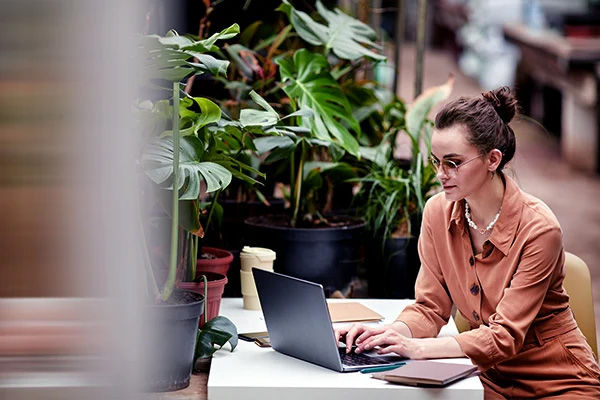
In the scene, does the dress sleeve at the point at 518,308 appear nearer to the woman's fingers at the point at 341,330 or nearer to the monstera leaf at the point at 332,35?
the woman's fingers at the point at 341,330

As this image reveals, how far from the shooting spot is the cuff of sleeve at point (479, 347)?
1.94m

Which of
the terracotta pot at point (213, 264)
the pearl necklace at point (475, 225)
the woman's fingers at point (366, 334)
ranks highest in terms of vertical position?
the pearl necklace at point (475, 225)

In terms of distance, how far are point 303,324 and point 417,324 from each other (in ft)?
1.27

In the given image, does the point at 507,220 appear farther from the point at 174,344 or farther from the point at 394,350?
the point at 174,344

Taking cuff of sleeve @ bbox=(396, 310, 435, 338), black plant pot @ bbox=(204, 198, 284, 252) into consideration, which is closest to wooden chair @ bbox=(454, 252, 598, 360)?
cuff of sleeve @ bbox=(396, 310, 435, 338)

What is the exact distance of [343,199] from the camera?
377 cm

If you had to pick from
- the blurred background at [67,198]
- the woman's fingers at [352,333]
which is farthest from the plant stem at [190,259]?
the blurred background at [67,198]

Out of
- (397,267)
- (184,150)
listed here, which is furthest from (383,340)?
(397,267)

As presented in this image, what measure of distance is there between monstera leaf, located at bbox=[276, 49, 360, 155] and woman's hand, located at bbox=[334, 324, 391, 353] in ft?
3.50

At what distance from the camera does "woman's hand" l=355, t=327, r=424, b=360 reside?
1913 millimetres

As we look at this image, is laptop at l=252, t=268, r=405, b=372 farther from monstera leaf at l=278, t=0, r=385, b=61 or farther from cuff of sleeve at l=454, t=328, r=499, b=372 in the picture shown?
monstera leaf at l=278, t=0, r=385, b=61

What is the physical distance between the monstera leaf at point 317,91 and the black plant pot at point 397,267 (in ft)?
1.40

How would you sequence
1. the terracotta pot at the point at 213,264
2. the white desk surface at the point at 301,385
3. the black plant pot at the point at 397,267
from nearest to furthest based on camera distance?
the white desk surface at the point at 301,385 → the terracotta pot at the point at 213,264 → the black plant pot at the point at 397,267

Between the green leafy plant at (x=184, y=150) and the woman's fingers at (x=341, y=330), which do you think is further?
the woman's fingers at (x=341, y=330)
